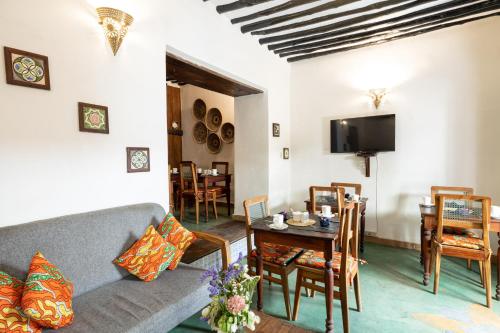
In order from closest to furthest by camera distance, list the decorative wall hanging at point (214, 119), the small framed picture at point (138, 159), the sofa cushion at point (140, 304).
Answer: the sofa cushion at point (140, 304) < the small framed picture at point (138, 159) < the decorative wall hanging at point (214, 119)

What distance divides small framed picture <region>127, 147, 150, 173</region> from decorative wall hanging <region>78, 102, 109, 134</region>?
0.26 m

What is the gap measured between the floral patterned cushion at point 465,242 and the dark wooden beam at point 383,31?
2.40 meters

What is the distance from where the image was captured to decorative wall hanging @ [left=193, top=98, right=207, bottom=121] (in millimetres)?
6088

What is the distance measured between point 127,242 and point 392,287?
2409mm

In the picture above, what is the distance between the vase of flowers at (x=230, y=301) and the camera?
1.03 meters

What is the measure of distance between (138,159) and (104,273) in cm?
91

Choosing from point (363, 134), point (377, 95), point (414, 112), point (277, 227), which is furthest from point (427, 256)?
point (377, 95)

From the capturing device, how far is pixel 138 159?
86.9 inches

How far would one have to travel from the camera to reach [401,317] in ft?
6.70

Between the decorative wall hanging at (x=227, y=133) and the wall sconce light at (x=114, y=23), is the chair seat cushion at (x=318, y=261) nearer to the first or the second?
the wall sconce light at (x=114, y=23)

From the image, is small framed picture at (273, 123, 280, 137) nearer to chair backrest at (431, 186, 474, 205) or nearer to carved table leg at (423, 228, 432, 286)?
chair backrest at (431, 186, 474, 205)

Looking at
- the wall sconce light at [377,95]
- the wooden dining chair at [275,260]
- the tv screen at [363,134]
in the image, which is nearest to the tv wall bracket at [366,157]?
the tv screen at [363,134]

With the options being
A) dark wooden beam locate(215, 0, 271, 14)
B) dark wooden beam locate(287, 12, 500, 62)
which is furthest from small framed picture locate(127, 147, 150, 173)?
dark wooden beam locate(287, 12, 500, 62)

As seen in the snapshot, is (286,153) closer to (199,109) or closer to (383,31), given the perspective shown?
(383,31)
